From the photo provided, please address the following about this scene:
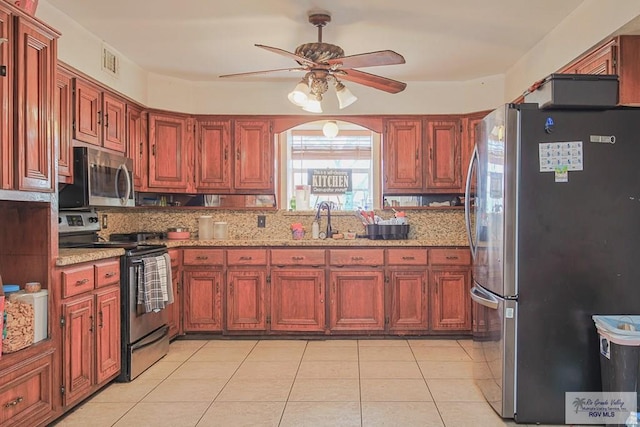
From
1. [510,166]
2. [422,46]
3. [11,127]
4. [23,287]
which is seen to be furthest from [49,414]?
[422,46]

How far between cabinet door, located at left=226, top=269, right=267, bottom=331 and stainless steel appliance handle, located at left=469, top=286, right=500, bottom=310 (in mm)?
1960

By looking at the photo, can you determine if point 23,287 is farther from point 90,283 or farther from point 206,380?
point 206,380

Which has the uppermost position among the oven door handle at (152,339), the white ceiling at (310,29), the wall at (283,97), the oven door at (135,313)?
the white ceiling at (310,29)

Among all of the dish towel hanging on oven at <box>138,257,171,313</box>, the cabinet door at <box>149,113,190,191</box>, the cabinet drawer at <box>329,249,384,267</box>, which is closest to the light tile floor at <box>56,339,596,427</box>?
the dish towel hanging on oven at <box>138,257,171,313</box>

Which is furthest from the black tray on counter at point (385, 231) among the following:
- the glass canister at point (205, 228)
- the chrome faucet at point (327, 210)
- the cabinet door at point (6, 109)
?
the cabinet door at point (6, 109)

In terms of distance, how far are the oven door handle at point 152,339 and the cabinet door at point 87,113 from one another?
1521 mm

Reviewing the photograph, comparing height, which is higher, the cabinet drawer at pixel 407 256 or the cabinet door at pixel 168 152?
the cabinet door at pixel 168 152

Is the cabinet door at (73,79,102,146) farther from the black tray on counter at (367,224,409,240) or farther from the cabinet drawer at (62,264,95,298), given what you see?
the black tray on counter at (367,224,409,240)

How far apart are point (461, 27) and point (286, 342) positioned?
2.94 m

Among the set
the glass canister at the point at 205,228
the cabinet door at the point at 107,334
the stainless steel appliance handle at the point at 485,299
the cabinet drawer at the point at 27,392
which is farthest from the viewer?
the glass canister at the point at 205,228

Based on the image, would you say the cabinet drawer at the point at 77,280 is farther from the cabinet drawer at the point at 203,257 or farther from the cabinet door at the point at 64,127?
the cabinet drawer at the point at 203,257

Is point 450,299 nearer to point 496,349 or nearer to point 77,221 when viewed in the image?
point 496,349

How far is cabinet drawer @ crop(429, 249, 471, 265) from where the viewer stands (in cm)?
404

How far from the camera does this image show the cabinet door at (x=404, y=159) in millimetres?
4344
